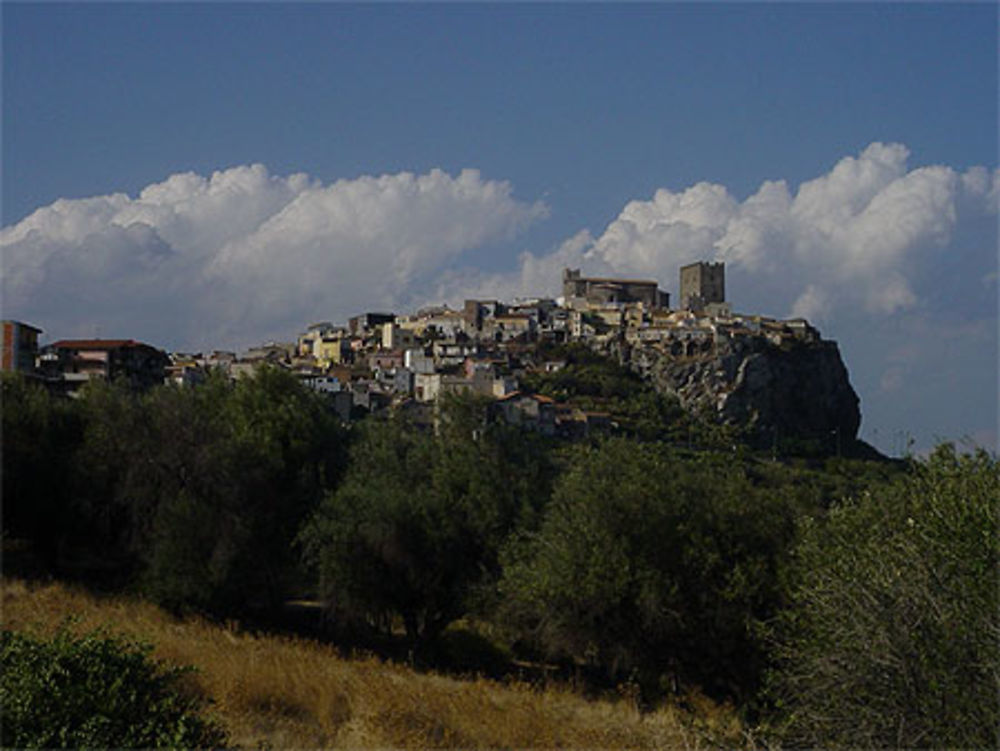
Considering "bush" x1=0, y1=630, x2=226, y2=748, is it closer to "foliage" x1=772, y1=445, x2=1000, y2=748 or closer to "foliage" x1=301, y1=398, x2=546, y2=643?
"foliage" x1=772, y1=445, x2=1000, y2=748

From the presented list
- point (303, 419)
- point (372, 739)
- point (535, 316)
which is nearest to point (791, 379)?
point (535, 316)

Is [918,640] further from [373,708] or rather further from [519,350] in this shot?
[519,350]

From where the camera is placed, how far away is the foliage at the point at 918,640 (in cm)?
842

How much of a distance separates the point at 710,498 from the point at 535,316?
420 feet

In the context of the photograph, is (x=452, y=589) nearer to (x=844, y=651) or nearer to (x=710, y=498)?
(x=710, y=498)

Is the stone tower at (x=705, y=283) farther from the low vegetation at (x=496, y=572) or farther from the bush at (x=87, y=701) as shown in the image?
the bush at (x=87, y=701)

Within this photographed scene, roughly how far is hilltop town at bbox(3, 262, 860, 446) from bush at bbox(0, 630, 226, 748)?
2756 inches

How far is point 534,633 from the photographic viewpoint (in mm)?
20500

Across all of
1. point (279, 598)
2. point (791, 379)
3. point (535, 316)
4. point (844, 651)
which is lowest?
point (279, 598)

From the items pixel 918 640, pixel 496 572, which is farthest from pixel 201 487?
pixel 918 640

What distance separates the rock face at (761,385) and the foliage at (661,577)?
9727 centimetres

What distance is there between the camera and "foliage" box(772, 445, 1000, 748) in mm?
8422

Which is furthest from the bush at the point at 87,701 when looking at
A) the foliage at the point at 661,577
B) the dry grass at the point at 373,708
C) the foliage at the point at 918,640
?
the foliage at the point at 661,577

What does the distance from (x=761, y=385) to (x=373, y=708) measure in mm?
114998
